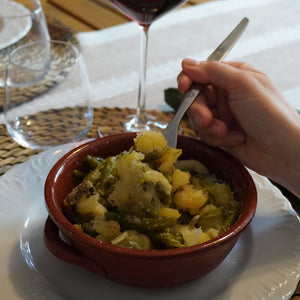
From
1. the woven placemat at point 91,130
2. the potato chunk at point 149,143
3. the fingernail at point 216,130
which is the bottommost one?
the woven placemat at point 91,130

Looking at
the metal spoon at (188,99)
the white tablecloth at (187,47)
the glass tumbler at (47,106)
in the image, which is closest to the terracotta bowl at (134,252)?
the metal spoon at (188,99)

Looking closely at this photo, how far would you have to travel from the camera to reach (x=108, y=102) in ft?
3.67

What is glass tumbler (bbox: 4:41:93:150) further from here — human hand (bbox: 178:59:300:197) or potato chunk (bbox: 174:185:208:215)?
potato chunk (bbox: 174:185:208:215)

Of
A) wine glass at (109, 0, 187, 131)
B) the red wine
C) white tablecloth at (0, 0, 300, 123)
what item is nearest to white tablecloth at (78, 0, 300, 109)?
white tablecloth at (0, 0, 300, 123)

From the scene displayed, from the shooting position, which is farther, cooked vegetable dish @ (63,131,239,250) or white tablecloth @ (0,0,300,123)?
white tablecloth @ (0,0,300,123)

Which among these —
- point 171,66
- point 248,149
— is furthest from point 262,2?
point 248,149

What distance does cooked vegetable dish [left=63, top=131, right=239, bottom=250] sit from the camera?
0.56 metres

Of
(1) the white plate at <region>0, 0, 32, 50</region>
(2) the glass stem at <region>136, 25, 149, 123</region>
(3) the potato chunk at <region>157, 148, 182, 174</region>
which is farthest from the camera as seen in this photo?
(1) the white plate at <region>0, 0, 32, 50</region>

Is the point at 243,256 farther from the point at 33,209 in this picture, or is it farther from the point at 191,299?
the point at 33,209

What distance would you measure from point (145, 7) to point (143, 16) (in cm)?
4

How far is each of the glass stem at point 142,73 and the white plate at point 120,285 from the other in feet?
1.14

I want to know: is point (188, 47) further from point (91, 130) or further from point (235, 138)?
point (235, 138)

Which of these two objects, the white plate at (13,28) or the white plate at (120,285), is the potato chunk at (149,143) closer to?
the white plate at (120,285)

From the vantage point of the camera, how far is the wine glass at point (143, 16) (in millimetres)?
878
